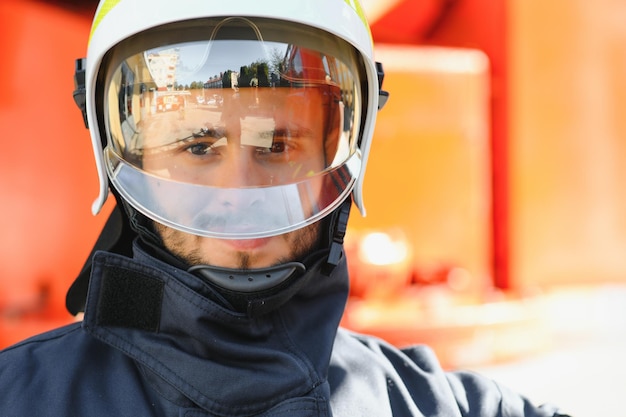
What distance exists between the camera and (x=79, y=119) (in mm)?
3164

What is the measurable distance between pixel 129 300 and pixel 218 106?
39cm

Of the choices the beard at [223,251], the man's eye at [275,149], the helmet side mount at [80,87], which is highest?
the helmet side mount at [80,87]

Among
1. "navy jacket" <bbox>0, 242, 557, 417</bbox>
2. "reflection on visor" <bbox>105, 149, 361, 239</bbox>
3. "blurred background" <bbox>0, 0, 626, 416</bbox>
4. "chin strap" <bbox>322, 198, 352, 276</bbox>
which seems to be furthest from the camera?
"blurred background" <bbox>0, 0, 626, 416</bbox>

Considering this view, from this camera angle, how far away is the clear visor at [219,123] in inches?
56.4

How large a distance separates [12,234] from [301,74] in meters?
1.87

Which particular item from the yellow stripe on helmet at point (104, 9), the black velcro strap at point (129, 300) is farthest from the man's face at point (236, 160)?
the yellow stripe on helmet at point (104, 9)

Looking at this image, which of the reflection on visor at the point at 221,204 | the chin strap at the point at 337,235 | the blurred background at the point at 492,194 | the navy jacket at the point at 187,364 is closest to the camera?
the navy jacket at the point at 187,364

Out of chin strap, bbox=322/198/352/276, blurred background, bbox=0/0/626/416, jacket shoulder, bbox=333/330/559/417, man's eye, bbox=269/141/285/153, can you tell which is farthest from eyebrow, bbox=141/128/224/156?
blurred background, bbox=0/0/626/416

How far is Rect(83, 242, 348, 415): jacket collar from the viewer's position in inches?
50.6

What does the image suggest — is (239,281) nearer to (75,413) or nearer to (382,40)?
(75,413)

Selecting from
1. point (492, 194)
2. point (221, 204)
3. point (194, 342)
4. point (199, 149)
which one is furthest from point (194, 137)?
point (492, 194)

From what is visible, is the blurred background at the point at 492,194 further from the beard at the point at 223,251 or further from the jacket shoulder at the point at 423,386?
the jacket shoulder at the point at 423,386

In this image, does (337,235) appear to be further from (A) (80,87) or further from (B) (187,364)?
(A) (80,87)

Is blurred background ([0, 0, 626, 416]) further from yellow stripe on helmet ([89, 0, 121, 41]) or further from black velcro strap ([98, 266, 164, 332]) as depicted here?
black velcro strap ([98, 266, 164, 332])
